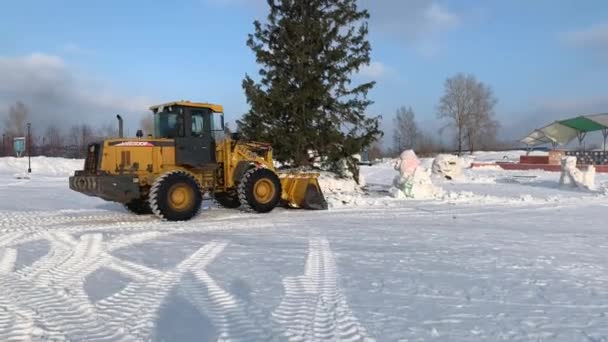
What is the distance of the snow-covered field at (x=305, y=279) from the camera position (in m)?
4.67

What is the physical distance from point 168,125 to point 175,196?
1.99 m

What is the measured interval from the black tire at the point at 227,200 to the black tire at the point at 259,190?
1275mm

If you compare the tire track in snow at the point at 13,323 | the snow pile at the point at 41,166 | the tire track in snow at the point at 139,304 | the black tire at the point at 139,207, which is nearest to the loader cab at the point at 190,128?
the black tire at the point at 139,207

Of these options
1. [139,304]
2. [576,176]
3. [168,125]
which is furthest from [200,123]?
[576,176]

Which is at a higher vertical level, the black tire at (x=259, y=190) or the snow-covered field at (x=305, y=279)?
the black tire at (x=259, y=190)

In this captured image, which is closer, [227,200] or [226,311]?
[226,311]

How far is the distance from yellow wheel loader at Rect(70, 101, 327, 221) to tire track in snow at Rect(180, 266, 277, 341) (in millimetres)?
5858

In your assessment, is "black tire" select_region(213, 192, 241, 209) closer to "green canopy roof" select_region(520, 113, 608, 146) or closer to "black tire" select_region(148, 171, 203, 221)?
"black tire" select_region(148, 171, 203, 221)

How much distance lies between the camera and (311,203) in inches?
585

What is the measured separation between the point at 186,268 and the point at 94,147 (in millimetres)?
6644

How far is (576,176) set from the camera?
75.0ft

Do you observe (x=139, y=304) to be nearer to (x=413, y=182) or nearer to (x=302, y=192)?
(x=302, y=192)

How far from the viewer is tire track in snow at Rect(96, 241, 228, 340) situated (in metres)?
4.75

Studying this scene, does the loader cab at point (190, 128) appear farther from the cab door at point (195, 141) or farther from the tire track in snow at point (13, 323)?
the tire track in snow at point (13, 323)
